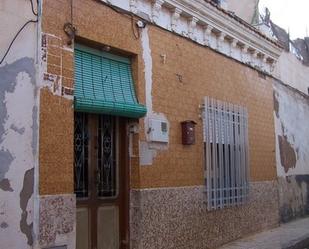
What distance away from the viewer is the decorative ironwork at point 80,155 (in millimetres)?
6941

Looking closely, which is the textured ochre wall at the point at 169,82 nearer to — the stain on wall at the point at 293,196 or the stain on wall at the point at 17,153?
the stain on wall at the point at 17,153

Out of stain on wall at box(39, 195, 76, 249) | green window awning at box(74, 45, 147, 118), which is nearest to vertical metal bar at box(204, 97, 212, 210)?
green window awning at box(74, 45, 147, 118)

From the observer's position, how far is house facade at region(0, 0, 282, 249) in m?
5.82

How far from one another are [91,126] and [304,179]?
32.6 feet

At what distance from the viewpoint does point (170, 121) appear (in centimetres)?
849

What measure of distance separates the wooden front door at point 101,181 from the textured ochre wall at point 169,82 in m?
0.28

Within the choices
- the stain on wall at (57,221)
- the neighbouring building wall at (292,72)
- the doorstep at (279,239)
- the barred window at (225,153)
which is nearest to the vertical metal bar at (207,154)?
the barred window at (225,153)

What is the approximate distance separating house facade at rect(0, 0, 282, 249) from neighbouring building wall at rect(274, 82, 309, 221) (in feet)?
5.89

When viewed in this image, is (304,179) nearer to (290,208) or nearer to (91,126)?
(290,208)

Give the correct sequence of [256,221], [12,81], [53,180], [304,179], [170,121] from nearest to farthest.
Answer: [12,81], [53,180], [170,121], [256,221], [304,179]

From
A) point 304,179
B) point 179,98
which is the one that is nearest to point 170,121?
point 179,98

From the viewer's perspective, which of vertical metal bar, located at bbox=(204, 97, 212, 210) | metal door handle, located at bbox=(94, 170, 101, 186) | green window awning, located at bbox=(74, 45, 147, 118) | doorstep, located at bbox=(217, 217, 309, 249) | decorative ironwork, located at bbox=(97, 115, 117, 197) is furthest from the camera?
doorstep, located at bbox=(217, 217, 309, 249)

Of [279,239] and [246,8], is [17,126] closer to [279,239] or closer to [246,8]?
[279,239]

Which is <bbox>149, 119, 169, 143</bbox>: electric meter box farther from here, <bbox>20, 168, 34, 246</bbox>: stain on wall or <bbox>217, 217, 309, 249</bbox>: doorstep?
<bbox>217, 217, 309, 249</bbox>: doorstep
